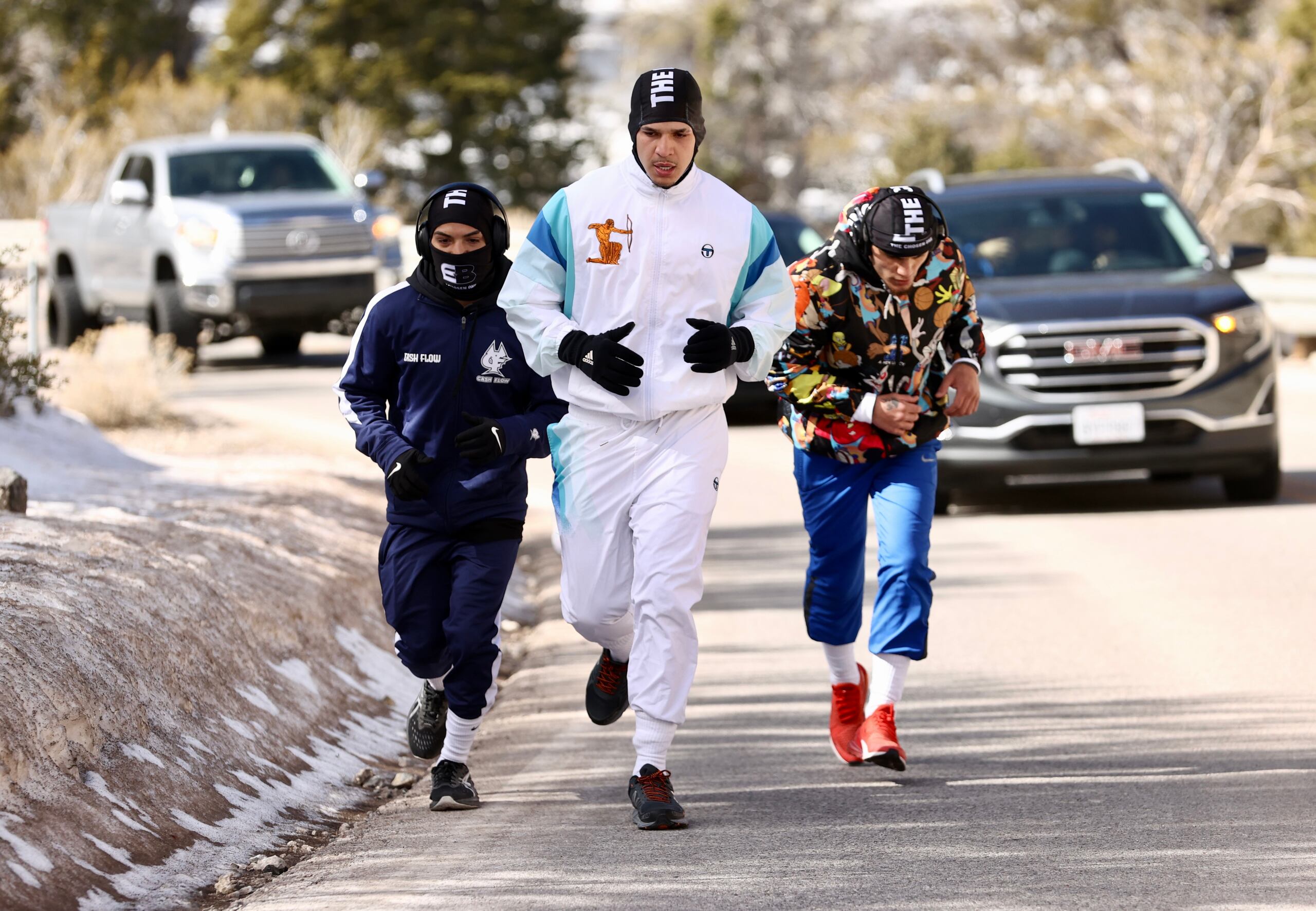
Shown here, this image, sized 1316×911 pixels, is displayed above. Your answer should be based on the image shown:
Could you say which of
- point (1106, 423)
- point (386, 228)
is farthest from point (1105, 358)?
point (386, 228)

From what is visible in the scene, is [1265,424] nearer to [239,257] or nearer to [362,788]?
[362,788]

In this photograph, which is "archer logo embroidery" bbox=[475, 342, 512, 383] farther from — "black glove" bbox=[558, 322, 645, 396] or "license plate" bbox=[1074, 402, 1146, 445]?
"license plate" bbox=[1074, 402, 1146, 445]

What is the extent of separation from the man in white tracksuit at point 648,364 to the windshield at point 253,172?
50.4 ft

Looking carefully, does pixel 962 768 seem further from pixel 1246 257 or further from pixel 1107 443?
pixel 1246 257

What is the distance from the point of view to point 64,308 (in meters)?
22.5

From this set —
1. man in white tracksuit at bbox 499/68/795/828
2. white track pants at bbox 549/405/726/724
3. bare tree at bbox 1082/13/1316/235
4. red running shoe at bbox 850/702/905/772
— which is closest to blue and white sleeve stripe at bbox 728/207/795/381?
man in white tracksuit at bbox 499/68/795/828

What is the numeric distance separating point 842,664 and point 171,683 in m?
2.18

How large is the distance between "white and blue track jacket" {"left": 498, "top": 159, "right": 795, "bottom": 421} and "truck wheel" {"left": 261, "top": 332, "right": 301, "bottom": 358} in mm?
17818

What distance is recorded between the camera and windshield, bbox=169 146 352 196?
20875mm

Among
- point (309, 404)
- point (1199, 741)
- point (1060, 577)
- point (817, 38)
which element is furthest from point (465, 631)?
point (817, 38)

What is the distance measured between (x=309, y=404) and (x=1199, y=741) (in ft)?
40.5

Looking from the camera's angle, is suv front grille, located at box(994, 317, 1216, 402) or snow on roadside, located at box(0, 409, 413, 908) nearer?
snow on roadside, located at box(0, 409, 413, 908)

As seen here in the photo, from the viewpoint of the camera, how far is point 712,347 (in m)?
5.93

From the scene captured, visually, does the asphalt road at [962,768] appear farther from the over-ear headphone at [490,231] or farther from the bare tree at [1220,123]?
the bare tree at [1220,123]
